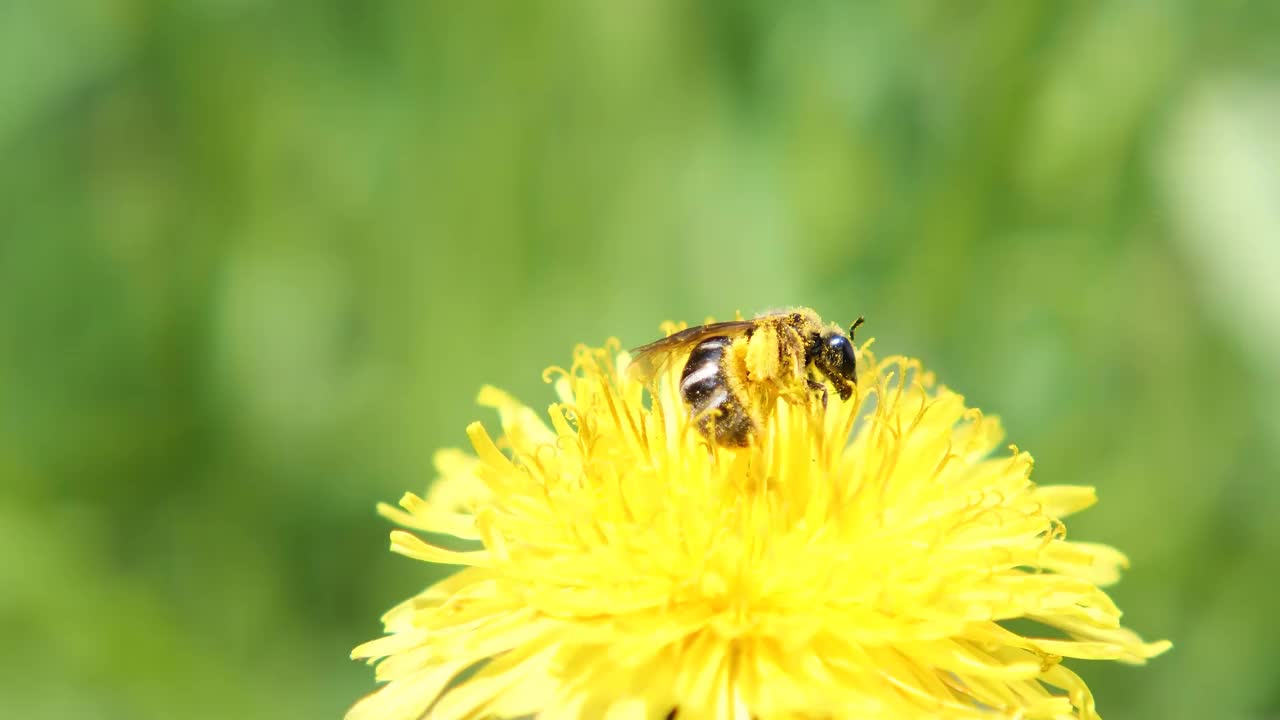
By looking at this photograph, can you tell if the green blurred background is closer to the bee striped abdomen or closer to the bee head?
the bee head

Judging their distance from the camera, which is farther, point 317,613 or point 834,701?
point 317,613

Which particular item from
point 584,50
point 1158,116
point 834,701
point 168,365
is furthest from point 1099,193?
point 168,365

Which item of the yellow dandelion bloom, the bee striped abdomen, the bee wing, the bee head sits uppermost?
the bee wing

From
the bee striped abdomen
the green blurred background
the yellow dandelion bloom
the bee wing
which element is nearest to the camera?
the yellow dandelion bloom

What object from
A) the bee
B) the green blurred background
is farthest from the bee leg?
the green blurred background

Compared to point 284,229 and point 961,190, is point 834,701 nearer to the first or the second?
point 961,190

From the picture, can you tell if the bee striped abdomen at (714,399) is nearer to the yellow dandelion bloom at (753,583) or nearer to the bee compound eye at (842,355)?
the yellow dandelion bloom at (753,583)
